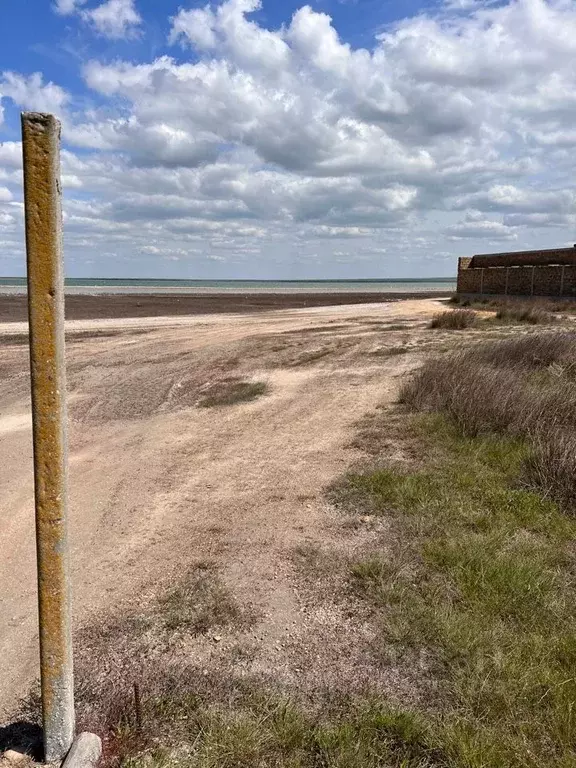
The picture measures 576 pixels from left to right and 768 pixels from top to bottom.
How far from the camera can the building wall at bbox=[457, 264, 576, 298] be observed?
34500 millimetres

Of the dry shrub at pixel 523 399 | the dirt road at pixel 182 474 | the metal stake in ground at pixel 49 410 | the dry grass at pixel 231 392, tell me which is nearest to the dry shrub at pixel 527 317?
the dirt road at pixel 182 474

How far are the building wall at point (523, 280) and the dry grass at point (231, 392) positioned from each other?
2765cm

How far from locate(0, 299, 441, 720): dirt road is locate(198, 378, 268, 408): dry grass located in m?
0.21

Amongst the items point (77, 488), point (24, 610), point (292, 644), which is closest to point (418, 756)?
point (292, 644)

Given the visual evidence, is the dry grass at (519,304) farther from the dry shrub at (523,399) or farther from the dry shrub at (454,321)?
the dry shrub at (523,399)

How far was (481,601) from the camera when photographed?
159 inches

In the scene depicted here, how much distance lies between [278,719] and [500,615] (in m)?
1.66

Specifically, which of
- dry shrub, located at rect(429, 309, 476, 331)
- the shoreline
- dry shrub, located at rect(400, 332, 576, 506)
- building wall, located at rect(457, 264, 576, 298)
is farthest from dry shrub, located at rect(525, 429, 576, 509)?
building wall, located at rect(457, 264, 576, 298)

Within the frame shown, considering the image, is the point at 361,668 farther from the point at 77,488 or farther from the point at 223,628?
the point at 77,488

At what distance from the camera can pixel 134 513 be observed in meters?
5.85

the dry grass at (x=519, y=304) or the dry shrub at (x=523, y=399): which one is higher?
the dry grass at (x=519, y=304)

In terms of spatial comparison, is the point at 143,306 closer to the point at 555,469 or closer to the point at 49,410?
the point at 555,469

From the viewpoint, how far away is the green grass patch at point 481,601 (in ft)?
9.80

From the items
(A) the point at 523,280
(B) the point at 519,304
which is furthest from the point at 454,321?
(A) the point at 523,280
